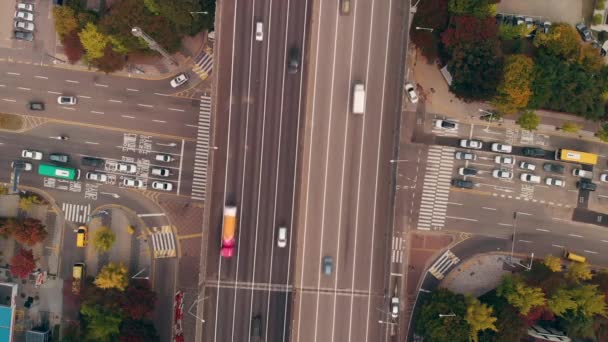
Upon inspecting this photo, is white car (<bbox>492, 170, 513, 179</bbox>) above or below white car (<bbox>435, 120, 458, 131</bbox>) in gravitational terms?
below

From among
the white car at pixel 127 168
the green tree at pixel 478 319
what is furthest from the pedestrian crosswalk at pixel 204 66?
the green tree at pixel 478 319

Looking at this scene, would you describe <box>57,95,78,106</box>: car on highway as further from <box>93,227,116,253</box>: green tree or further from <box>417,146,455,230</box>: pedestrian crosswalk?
<box>417,146,455,230</box>: pedestrian crosswalk

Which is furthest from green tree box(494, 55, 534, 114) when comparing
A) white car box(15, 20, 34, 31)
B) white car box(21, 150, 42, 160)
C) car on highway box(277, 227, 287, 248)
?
white car box(15, 20, 34, 31)

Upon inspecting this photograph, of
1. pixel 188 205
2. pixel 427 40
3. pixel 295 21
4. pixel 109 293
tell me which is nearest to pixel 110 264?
pixel 109 293

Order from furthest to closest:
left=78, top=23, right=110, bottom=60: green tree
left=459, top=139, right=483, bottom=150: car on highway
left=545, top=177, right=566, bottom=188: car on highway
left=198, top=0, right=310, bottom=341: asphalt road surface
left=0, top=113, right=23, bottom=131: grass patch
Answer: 1. left=0, top=113, right=23, bottom=131: grass patch
2. left=545, top=177, right=566, bottom=188: car on highway
3. left=459, top=139, right=483, bottom=150: car on highway
4. left=78, top=23, right=110, bottom=60: green tree
5. left=198, top=0, right=310, bottom=341: asphalt road surface

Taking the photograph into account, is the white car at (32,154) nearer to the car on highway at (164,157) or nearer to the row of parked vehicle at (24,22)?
the row of parked vehicle at (24,22)

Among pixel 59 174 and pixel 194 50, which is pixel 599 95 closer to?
pixel 194 50

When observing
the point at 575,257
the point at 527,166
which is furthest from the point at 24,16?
the point at 575,257
